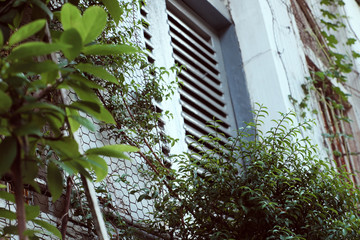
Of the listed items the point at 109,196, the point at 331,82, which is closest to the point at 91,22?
the point at 109,196

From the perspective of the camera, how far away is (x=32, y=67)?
108 cm

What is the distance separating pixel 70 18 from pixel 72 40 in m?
0.06

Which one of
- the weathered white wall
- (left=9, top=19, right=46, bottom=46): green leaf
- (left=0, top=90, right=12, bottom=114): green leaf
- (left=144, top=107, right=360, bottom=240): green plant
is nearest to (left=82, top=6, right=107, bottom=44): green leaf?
(left=9, top=19, right=46, bottom=46): green leaf

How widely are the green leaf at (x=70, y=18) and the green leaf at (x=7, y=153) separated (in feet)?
A: 0.82

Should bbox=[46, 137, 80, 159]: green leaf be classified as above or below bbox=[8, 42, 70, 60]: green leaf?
below

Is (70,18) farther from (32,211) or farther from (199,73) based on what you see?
(199,73)

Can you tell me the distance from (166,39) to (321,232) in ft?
7.42

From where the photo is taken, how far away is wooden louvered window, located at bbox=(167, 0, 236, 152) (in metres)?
4.50

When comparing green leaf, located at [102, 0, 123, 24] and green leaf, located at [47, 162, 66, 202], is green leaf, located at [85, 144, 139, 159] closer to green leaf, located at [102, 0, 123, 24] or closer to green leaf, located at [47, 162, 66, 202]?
green leaf, located at [47, 162, 66, 202]

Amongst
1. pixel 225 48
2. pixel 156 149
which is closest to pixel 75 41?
pixel 156 149

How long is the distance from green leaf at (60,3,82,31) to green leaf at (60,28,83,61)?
3cm

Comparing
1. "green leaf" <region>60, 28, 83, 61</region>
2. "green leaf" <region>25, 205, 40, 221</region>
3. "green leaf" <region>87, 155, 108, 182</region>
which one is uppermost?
"green leaf" <region>60, 28, 83, 61</region>

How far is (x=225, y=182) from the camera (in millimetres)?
2830

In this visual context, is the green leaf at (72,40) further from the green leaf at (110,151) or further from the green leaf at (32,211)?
the green leaf at (32,211)
